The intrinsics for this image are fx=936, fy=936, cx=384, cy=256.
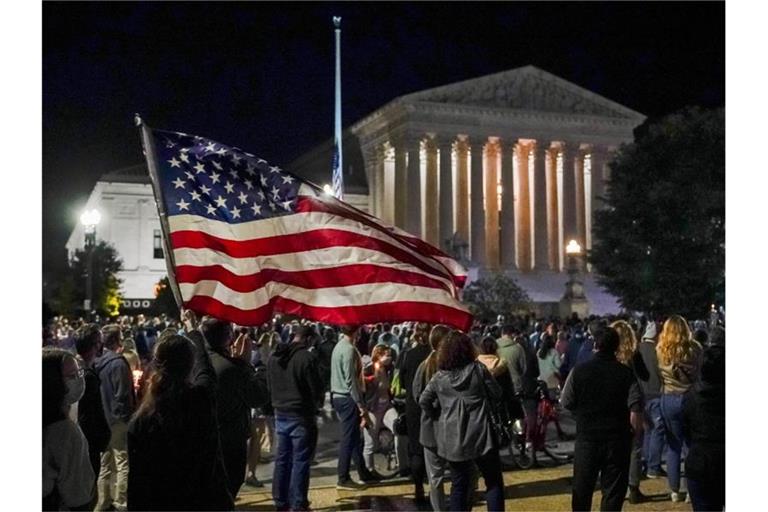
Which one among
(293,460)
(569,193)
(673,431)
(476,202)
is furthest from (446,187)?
(293,460)

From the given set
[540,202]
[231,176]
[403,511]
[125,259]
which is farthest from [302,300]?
[125,259]

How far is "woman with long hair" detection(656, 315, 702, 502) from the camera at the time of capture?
29.8 ft

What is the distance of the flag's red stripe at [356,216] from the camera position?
6207 millimetres

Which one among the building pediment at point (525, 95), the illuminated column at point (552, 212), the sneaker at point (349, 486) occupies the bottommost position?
the sneaker at point (349, 486)

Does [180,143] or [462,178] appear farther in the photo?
[462,178]

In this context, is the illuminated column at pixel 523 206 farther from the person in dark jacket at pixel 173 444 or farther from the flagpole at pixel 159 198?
the person in dark jacket at pixel 173 444

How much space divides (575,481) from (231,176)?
366 centimetres

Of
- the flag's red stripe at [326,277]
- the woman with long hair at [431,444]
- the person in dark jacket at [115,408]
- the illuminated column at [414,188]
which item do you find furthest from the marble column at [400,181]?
the flag's red stripe at [326,277]

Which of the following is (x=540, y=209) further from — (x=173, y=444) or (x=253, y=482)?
(x=173, y=444)

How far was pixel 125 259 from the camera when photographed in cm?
6381

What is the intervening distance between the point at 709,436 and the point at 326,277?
3.02m

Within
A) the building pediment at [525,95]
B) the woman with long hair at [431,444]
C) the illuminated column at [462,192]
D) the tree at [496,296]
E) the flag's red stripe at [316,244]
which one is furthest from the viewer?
the illuminated column at [462,192]

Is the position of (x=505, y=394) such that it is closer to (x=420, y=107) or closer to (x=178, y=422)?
(x=178, y=422)

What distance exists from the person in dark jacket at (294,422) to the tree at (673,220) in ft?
98.5
